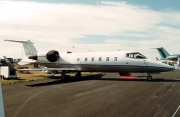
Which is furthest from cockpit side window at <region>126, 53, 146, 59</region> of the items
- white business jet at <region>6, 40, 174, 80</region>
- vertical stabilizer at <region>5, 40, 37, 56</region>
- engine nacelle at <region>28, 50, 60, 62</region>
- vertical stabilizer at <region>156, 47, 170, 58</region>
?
vertical stabilizer at <region>156, 47, 170, 58</region>

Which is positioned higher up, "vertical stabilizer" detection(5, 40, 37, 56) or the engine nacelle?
"vertical stabilizer" detection(5, 40, 37, 56)

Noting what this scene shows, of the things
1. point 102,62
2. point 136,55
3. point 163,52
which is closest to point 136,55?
point 136,55

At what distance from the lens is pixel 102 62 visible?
2627cm

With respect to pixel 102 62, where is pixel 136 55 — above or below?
above

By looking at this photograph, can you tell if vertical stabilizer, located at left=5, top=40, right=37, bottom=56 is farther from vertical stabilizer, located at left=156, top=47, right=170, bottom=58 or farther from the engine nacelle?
vertical stabilizer, located at left=156, top=47, right=170, bottom=58

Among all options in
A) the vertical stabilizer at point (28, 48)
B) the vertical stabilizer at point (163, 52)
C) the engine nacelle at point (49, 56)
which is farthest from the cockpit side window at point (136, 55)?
the vertical stabilizer at point (163, 52)

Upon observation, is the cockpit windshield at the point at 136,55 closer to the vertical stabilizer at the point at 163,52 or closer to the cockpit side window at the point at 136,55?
the cockpit side window at the point at 136,55

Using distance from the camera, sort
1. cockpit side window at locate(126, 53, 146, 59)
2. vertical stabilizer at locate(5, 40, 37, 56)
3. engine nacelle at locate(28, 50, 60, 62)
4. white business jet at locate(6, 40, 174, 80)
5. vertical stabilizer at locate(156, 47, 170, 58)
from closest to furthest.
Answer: white business jet at locate(6, 40, 174, 80), cockpit side window at locate(126, 53, 146, 59), engine nacelle at locate(28, 50, 60, 62), vertical stabilizer at locate(5, 40, 37, 56), vertical stabilizer at locate(156, 47, 170, 58)

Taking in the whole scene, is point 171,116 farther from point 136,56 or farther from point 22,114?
point 136,56

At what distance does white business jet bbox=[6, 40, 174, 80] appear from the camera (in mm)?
23828

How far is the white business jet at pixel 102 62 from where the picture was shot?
78.2ft

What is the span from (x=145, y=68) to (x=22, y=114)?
16.9 metres

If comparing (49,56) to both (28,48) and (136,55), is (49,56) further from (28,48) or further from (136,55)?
(136,55)

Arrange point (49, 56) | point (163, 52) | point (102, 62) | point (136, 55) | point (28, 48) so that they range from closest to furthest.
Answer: point (136, 55), point (102, 62), point (49, 56), point (28, 48), point (163, 52)
